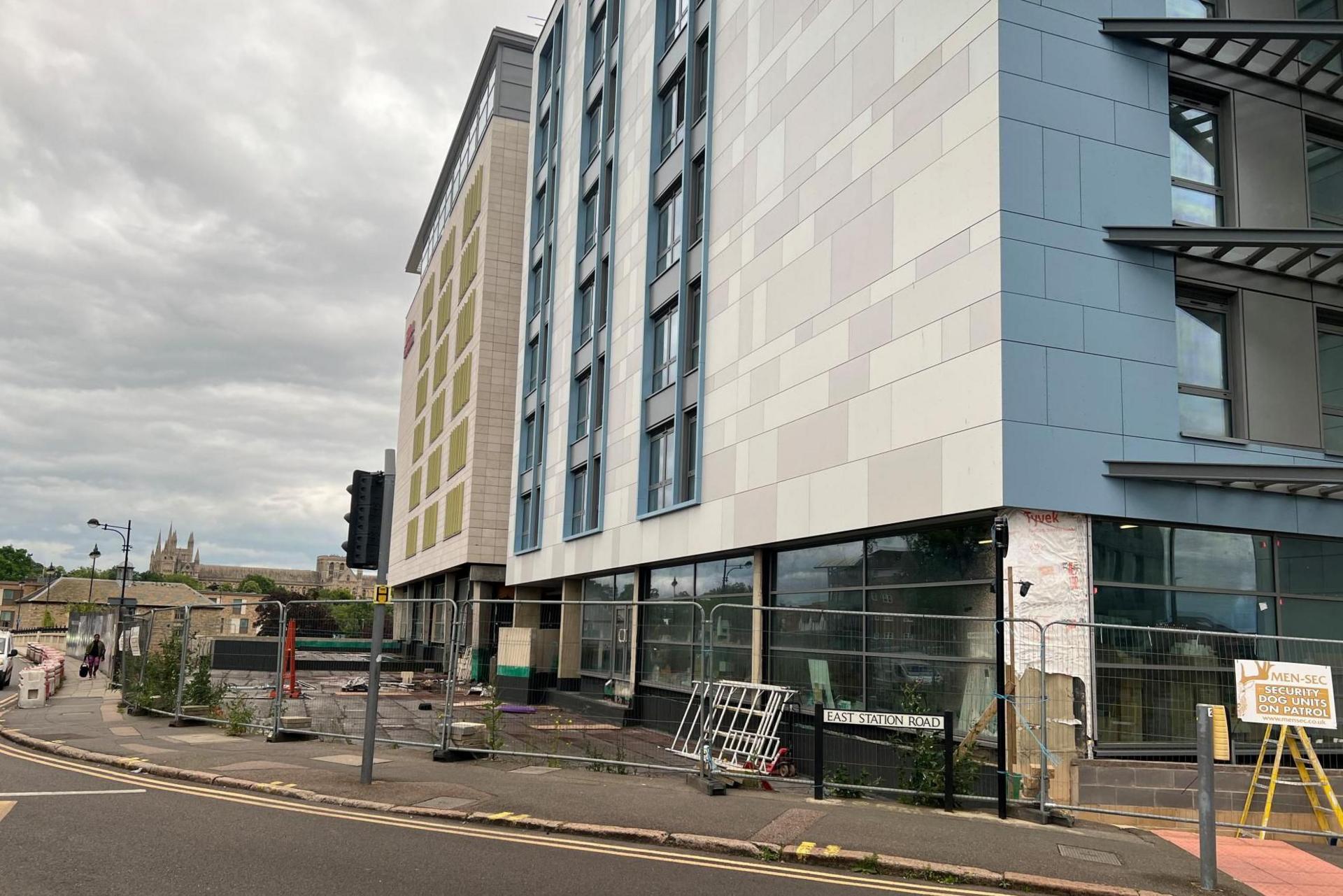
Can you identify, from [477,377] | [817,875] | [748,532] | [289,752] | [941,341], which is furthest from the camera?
[477,377]

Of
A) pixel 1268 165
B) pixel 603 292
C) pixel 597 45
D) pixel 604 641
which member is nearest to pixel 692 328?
pixel 603 292

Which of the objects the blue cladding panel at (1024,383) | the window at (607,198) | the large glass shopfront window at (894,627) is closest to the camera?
the blue cladding panel at (1024,383)

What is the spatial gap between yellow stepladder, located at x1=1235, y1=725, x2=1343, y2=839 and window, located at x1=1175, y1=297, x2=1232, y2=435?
163 inches

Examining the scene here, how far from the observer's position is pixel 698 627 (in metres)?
19.9

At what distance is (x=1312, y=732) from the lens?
1259cm

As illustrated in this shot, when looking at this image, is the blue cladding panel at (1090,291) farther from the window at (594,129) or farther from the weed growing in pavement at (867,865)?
the window at (594,129)

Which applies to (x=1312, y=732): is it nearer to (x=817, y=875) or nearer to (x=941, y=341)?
(x=941, y=341)

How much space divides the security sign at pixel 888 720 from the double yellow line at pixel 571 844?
10.7ft

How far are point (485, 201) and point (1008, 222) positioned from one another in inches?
1367

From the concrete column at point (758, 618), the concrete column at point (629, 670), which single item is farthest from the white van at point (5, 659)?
the concrete column at point (758, 618)

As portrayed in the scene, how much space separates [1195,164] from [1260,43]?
168 centimetres

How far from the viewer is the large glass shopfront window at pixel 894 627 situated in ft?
42.3

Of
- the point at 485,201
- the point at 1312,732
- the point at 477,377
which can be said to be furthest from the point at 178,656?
the point at 485,201

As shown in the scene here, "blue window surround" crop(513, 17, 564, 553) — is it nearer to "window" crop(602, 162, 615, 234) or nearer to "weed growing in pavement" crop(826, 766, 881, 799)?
"window" crop(602, 162, 615, 234)
